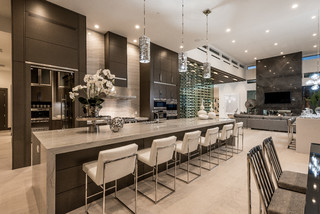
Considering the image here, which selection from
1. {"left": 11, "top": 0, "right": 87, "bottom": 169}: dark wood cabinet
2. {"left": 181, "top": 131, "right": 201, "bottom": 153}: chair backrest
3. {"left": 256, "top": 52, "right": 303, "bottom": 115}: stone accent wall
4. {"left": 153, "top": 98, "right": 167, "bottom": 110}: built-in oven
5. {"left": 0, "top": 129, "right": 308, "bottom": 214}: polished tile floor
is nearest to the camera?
{"left": 0, "top": 129, "right": 308, "bottom": 214}: polished tile floor

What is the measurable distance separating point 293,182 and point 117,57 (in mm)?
5098

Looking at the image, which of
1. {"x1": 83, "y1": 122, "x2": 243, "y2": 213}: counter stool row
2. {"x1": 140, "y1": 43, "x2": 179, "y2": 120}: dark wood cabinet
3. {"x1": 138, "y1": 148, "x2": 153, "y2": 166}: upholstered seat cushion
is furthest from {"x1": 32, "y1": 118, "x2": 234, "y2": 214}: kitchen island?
{"x1": 140, "y1": 43, "x2": 179, "y2": 120}: dark wood cabinet

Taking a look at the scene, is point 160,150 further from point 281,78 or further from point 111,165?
point 281,78

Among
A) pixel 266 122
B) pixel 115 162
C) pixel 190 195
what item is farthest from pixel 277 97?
pixel 115 162

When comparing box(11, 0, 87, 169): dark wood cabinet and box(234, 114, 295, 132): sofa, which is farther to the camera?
box(234, 114, 295, 132): sofa

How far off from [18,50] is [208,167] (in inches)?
184

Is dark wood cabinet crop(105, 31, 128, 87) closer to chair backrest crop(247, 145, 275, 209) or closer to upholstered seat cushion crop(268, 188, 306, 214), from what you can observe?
chair backrest crop(247, 145, 275, 209)

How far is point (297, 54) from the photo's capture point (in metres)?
9.37

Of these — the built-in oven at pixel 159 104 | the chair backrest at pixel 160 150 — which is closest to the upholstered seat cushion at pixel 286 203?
the chair backrest at pixel 160 150

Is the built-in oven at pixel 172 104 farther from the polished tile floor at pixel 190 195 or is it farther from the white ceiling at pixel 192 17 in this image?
the polished tile floor at pixel 190 195

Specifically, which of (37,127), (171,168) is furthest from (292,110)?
(37,127)

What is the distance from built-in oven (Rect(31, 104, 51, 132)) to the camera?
11.1 feet

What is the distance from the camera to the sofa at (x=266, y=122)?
7172 mm

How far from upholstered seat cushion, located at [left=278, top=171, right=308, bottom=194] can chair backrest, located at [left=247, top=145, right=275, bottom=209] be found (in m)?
0.18
